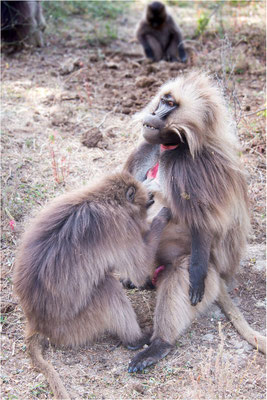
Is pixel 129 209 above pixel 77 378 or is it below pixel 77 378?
above

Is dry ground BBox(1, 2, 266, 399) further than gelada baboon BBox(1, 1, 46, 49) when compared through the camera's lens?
No

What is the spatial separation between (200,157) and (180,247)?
2.08 feet

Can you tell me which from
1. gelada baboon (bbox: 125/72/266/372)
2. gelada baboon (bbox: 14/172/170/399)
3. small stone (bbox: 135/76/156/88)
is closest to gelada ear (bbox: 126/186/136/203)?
gelada baboon (bbox: 14/172/170/399)

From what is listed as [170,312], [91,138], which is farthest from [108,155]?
[170,312]

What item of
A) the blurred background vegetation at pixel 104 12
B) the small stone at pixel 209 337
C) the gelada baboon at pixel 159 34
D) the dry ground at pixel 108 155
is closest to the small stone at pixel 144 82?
the dry ground at pixel 108 155

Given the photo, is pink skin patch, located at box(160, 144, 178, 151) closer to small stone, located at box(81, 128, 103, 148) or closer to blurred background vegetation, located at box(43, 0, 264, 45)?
small stone, located at box(81, 128, 103, 148)

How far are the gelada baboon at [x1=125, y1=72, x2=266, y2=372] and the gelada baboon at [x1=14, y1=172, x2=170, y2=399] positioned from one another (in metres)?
0.21

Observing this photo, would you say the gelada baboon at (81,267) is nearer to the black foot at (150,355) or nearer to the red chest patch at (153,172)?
the black foot at (150,355)

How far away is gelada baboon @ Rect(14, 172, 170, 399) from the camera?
2881 mm

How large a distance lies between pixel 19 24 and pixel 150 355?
5496 mm

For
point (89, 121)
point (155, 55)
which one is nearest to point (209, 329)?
point (89, 121)

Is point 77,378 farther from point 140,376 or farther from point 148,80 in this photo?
point 148,80

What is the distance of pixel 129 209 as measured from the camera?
3113 millimetres

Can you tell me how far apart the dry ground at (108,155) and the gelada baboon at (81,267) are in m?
0.18
